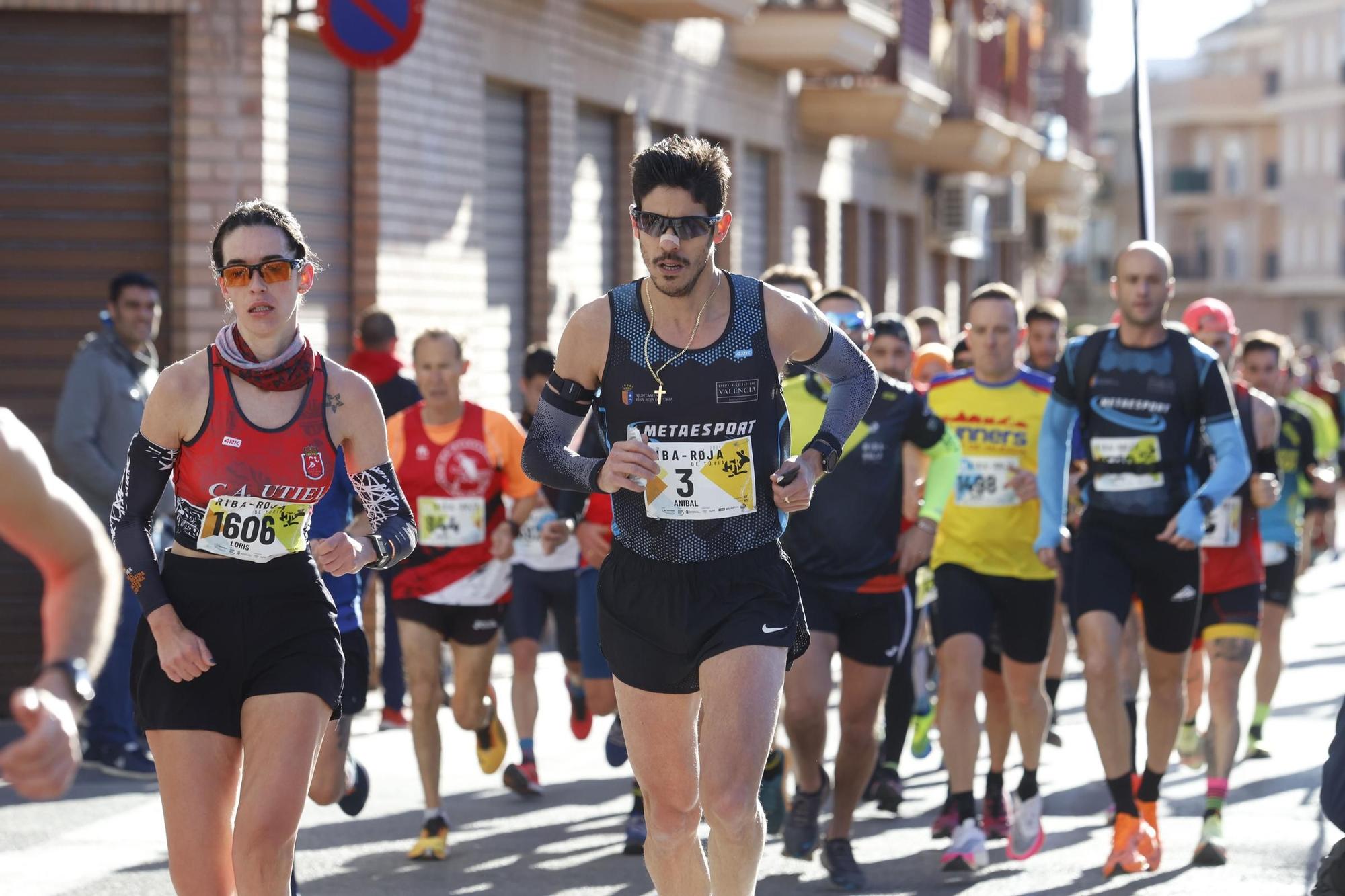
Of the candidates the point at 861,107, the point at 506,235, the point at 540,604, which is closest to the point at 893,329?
the point at 540,604

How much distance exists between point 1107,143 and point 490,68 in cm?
8581

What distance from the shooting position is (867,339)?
8.92m

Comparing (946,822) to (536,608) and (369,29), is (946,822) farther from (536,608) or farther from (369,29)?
(369,29)

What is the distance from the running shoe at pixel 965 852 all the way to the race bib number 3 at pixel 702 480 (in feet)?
9.69

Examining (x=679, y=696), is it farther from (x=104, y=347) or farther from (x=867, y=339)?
(x=104, y=347)

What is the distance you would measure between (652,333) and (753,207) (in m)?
17.2

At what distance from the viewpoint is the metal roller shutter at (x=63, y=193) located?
1216 cm

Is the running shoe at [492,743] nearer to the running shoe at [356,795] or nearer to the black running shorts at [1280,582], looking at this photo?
the running shoe at [356,795]

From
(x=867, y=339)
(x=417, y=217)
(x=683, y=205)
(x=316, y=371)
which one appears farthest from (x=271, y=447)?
(x=417, y=217)

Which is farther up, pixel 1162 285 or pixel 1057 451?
pixel 1162 285

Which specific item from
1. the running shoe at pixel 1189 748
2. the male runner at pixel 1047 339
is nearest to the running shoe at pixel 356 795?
the running shoe at pixel 1189 748

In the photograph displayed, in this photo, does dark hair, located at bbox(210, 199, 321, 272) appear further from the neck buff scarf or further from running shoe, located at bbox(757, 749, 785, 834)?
running shoe, located at bbox(757, 749, 785, 834)

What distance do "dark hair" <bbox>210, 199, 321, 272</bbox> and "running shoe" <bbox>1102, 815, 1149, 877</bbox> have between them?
4210 mm

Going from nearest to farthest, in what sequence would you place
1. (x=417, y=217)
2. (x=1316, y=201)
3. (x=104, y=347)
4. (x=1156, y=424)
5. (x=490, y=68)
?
(x=1156, y=424) < (x=104, y=347) < (x=417, y=217) < (x=490, y=68) < (x=1316, y=201)
